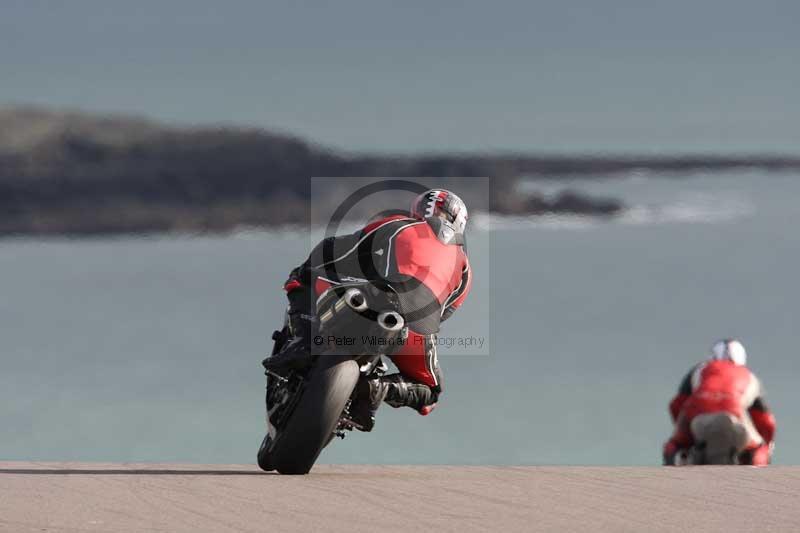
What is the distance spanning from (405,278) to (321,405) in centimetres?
97

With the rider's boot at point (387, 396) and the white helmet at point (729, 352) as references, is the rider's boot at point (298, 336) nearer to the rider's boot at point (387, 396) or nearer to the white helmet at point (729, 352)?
the rider's boot at point (387, 396)

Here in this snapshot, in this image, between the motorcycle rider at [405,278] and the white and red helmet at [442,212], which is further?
the white and red helmet at [442,212]

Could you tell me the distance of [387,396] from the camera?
1310 centimetres

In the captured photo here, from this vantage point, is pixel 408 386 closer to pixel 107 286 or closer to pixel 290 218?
pixel 290 218

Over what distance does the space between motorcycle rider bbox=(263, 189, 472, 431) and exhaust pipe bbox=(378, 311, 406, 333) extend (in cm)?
20

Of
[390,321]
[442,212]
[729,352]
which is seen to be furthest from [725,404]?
[390,321]

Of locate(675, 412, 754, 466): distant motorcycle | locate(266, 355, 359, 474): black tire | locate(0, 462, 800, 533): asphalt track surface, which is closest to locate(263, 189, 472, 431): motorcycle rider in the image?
locate(266, 355, 359, 474): black tire

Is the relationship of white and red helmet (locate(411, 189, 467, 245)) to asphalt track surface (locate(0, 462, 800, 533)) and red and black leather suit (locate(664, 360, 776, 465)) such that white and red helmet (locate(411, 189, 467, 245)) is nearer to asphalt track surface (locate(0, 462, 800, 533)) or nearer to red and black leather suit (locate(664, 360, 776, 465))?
asphalt track surface (locate(0, 462, 800, 533))

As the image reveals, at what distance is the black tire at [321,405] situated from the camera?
40.8 ft

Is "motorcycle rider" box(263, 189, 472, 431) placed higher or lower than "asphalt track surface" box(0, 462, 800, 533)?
higher

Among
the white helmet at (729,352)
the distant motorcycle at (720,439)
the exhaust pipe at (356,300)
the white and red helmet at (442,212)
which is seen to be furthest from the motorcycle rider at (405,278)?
the white helmet at (729,352)

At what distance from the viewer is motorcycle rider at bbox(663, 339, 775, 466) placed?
16922 millimetres

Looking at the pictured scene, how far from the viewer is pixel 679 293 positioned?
5550cm

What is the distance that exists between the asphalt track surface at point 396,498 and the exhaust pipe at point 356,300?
3.48 ft
